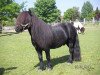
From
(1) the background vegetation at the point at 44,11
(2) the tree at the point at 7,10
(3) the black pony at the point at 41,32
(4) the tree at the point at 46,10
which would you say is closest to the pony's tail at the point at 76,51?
(3) the black pony at the point at 41,32

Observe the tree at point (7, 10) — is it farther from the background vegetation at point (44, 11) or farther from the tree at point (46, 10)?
the tree at point (46, 10)

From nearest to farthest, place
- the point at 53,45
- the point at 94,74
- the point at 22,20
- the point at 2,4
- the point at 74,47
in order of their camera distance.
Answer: the point at 94,74
the point at 22,20
the point at 53,45
the point at 74,47
the point at 2,4

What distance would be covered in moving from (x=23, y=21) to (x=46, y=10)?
48.7 metres

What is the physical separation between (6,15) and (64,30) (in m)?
29.0

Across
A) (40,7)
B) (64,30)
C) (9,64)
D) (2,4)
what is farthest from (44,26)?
(40,7)

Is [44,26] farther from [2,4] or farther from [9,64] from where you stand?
[2,4]

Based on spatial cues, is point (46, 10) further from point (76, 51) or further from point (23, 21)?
point (23, 21)

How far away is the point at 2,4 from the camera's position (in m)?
36.6

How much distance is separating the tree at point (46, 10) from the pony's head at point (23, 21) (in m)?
46.7

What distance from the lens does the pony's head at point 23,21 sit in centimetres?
849

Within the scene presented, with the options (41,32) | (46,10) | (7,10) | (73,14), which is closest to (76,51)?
(41,32)

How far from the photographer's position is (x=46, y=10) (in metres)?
56.9

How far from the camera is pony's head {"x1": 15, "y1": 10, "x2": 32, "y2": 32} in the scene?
8.49 m

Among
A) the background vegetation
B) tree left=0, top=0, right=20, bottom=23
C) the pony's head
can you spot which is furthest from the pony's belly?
tree left=0, top=0, right=20, bottom=23
